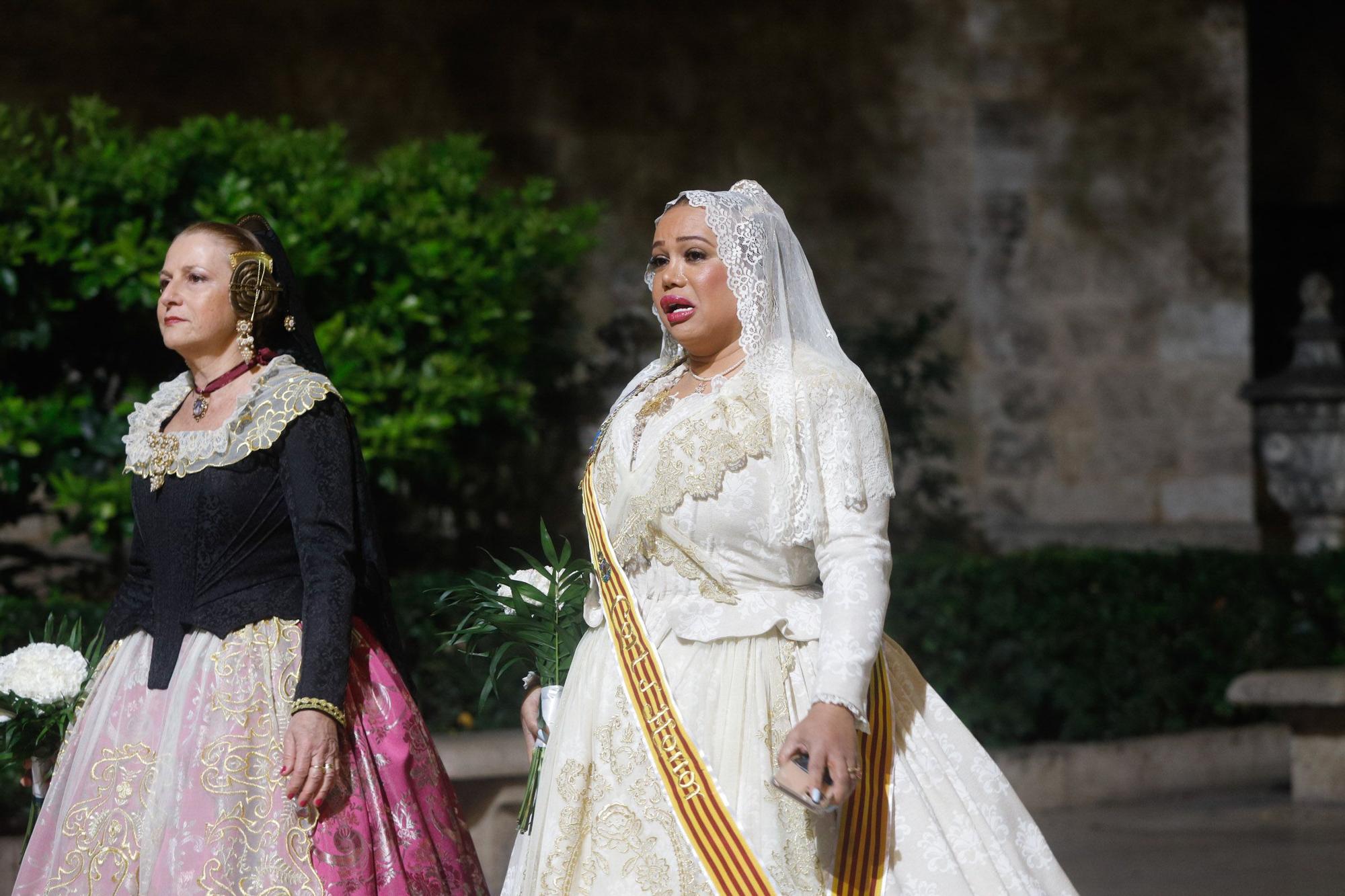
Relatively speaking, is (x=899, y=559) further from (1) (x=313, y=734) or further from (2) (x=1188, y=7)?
(1) (x=313, y=734)

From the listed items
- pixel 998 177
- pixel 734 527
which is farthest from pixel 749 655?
pixel 998 177

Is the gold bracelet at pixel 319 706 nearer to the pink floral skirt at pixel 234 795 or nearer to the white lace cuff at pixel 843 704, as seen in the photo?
the pink floral skirt at pixel 234 795

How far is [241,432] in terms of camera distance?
337 cm

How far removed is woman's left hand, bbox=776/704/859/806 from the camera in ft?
9.24

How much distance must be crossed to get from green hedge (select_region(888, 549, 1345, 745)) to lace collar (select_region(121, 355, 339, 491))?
4185 mm

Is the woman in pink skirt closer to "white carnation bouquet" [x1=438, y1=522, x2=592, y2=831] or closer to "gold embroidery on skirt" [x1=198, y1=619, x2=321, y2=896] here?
"gold embroidery on skirt" [x1=198, y1=619, x2=321, y2=896]

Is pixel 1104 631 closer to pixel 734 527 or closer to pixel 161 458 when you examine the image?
pixel 734 527

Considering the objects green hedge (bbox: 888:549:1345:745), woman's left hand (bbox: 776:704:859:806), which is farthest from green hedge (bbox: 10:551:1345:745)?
woman's left hand (bbox: 776:704:859:806)

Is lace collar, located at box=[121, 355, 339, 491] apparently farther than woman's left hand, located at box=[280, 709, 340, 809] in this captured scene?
Yes

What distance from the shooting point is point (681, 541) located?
10.5 feet

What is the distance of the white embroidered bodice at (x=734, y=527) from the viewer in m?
3.05

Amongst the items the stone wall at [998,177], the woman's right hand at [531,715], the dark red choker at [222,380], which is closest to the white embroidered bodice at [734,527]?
the woman's right hand at [531,715]

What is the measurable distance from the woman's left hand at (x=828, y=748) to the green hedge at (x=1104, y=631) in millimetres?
4384

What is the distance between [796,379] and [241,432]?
1.04 m
